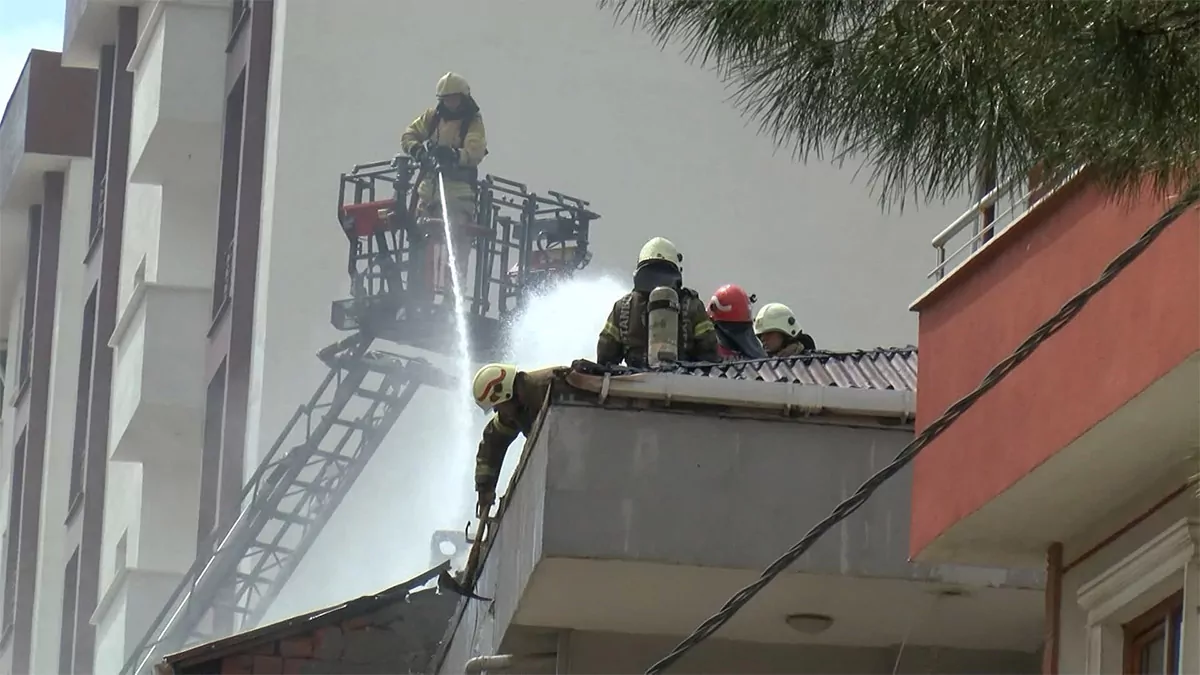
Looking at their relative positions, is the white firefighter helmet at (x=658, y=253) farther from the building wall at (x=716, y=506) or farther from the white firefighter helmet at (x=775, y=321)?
the building wall at (x=716, y=506)

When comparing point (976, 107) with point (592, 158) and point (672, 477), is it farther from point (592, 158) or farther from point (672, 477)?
point (592, 158)

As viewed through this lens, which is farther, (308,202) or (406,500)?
(406,500)

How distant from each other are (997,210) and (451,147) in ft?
50.2

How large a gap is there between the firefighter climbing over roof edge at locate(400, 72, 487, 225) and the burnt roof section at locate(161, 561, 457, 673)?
718 centimetres

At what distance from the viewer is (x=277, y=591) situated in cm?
2592

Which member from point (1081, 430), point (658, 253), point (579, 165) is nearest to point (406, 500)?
point (579, 165)

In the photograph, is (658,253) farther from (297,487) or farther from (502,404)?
(297,487)

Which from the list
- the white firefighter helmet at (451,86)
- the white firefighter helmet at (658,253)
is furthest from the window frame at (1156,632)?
the white firefighter helmet at (451,86)

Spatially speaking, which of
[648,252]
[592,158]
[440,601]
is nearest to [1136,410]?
[648,252]

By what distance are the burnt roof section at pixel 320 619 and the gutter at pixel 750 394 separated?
593cm

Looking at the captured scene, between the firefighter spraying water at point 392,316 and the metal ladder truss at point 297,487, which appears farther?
the metal ladder truss at point 297,487

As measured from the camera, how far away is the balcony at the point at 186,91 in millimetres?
29516

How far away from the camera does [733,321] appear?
15469 millimetres

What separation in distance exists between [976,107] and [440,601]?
11707mm
